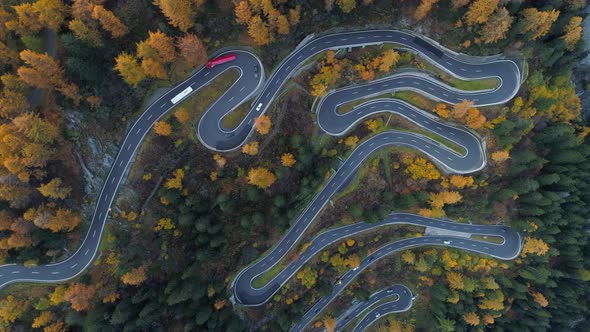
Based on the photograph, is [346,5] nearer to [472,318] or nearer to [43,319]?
[472,318]

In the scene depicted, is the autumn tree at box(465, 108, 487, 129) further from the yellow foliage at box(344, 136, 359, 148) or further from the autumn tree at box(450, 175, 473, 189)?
the yellow foliage at box(344, 136, 359, 148)

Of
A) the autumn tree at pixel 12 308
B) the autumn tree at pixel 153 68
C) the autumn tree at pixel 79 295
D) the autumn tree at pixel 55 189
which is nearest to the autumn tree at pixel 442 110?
the autumn tree at pixel 153 68

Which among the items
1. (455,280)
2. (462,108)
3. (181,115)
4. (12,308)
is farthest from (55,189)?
(455,280)

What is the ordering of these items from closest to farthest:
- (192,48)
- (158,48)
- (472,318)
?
1. (158,48)
2. (192,48)
3. (472,318)

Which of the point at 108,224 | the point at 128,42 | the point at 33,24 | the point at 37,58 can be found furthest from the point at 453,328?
the point at 33,24

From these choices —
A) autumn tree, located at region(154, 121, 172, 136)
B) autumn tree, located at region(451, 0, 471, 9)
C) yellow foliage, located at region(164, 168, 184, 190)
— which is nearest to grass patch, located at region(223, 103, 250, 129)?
autumn tree, located at region(154, 121, 172, 136)

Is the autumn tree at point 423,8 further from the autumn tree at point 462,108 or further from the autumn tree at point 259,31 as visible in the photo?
the autumn tree at point 259,31
